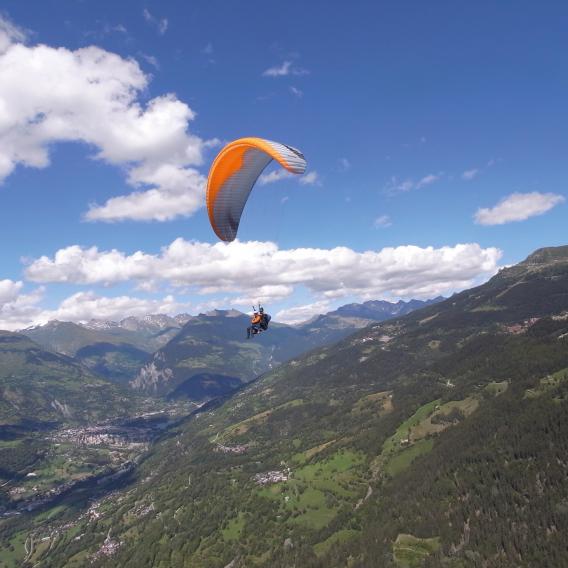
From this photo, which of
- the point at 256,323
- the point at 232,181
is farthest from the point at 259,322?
the point at 232,181

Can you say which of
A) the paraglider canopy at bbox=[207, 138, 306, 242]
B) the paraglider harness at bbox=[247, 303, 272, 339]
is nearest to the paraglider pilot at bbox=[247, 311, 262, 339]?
the paraglider harness at bbox=[247, 303, 272, 339]

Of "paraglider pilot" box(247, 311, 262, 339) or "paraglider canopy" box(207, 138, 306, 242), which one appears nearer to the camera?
"paraglider canopy" box(207, 138, 306, 242)

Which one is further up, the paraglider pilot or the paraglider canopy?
the paraglider canopy

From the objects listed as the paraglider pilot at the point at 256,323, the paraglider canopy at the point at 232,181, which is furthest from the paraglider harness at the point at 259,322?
the paraglider canopy at the point at 232,181

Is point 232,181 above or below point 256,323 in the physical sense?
above

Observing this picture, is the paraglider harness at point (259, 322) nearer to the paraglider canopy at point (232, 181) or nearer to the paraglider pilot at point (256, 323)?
the paraglider pilot at point (256, 323)

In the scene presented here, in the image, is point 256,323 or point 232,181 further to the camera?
point 256,323

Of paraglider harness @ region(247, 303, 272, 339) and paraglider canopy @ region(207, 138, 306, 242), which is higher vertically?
paraglider canopy @ region(207, 138, 306, 242)

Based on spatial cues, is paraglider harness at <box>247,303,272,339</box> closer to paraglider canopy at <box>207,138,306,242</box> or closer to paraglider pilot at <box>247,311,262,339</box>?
paraglider pilot at <box>247,311,262,339</box>

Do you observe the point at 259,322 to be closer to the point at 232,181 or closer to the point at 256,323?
the point at 256,323
